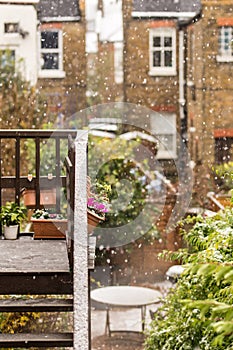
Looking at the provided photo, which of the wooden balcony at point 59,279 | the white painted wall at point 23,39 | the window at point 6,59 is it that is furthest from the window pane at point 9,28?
the wooden balcony at point 59,279

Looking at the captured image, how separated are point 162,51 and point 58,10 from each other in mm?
1366

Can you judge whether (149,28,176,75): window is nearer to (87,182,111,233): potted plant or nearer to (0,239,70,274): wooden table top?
(87,182,111,233): potted plant

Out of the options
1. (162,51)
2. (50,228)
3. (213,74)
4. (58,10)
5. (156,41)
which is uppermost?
(58,10)

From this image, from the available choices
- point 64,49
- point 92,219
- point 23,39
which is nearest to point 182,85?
point 64,49

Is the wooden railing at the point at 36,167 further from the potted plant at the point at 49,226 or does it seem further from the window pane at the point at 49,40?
the window pane at the point at 49,40

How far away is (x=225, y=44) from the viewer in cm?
A: 914

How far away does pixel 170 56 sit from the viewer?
936 centimetres

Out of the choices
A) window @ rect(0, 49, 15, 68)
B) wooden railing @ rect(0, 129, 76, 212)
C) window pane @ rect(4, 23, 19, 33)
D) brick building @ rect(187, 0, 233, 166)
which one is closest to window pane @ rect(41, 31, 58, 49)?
window pane @ rect(4, 23, 19, 33)

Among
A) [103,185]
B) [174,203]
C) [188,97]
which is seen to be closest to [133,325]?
[174,203]

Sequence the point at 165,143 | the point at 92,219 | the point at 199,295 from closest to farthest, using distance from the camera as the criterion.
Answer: the point at 199,295 < the point at 92,219 < the point at 165,143

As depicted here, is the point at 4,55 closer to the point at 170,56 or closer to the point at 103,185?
the point at 170,56

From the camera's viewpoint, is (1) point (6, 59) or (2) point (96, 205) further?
(1) point (6, 59)

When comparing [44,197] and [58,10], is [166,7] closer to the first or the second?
[58,10]

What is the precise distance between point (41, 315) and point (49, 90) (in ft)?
13.3
